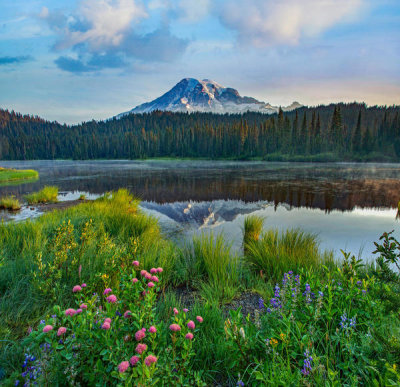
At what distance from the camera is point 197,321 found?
10.1ft

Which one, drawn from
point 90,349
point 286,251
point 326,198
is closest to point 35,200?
point 286,251

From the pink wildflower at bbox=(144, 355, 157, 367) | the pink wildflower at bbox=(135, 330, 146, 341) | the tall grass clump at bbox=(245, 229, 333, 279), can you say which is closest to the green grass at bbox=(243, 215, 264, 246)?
the tall grass clump at bbox=(245, 229, 333, 279)

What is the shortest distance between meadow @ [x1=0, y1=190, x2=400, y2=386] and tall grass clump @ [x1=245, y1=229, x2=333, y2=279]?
4cm

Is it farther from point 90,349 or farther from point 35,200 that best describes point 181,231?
point 35,200

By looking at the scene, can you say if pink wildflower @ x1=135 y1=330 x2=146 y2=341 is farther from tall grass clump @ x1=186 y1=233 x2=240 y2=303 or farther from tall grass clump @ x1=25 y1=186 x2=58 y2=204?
tall grass clump @ x1=25 y1=186 x2=58 y2=204

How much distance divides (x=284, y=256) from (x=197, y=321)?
359 centimetres

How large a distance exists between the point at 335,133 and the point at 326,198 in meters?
106

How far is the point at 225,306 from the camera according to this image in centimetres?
459

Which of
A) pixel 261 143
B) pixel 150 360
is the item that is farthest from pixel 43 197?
pixel 261 143

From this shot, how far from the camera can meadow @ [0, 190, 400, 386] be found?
197cm

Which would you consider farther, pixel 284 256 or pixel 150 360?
pixel 284 256

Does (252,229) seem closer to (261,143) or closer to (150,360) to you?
(150,360)

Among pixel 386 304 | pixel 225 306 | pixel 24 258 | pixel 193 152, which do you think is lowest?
pixel 193 152

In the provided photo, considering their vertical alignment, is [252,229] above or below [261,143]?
above
